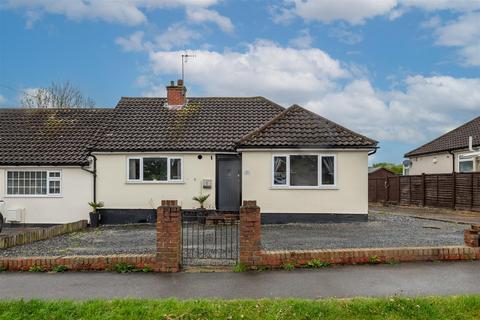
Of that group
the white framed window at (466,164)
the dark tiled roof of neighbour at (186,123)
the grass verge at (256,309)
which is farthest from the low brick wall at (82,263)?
the white framed window at (466,164)

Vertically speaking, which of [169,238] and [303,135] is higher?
[303,135]

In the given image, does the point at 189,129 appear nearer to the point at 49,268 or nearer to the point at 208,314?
the point at 49,268

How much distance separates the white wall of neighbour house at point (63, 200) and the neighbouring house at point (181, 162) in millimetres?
39

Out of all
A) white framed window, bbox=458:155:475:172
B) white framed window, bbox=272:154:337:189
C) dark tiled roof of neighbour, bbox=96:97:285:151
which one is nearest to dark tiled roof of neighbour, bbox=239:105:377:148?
white framed window, bbox=272:154:337:189

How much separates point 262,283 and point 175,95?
15.4 meters

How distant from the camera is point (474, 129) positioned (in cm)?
2800

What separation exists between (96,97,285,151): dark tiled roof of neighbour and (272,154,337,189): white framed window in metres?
2.45

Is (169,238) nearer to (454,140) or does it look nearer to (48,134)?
(48,134)

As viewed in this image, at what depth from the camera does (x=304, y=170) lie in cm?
1691

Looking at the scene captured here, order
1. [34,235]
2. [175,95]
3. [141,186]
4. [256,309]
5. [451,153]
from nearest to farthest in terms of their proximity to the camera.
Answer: [256,309]
[34,235]
[141,186]
[175,95]
[451,153]

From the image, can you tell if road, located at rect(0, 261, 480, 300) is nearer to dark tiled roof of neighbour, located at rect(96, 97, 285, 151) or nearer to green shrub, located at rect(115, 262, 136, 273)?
green shrub, located at rect(115, 262, 136, 273)

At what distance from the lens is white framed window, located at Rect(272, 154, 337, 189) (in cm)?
1681

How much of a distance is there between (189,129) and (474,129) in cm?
1814

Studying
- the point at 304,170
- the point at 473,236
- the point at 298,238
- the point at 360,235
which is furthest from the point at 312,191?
the point at 473,236
